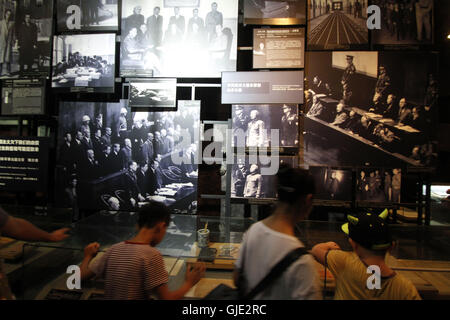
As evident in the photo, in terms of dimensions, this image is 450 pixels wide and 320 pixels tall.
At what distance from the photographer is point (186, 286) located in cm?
149

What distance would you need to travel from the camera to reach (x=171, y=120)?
319 centimetres

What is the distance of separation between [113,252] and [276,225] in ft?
2.91

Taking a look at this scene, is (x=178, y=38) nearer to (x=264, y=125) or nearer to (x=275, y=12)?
(x=275, y=12)

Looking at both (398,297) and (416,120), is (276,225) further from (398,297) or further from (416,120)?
(416,120)

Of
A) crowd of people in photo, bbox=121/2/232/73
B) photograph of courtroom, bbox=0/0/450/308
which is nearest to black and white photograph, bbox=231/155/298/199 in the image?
photograph of courtroom, bbox=0/0/450/308

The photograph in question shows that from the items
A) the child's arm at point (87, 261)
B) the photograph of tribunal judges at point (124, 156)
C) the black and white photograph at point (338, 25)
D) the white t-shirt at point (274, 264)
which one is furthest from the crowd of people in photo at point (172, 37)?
the white t-shirt at point (274, 264)

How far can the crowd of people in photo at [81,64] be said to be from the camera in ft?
10.6

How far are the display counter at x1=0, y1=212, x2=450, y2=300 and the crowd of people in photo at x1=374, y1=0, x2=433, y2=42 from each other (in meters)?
2.08

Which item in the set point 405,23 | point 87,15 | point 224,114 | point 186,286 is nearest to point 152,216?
point 186,286

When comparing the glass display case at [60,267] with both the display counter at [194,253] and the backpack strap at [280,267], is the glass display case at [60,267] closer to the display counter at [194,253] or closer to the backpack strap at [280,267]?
the display counter at [194,253]

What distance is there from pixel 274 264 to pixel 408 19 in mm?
3286

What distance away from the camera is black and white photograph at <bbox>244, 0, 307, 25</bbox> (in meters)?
3.06

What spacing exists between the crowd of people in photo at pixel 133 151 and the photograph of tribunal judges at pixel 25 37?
3.24 ft
